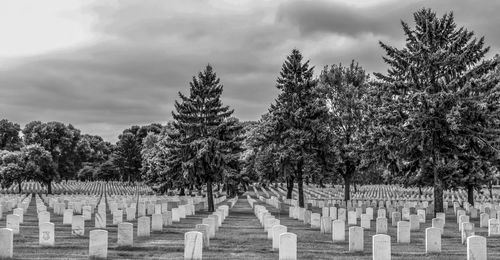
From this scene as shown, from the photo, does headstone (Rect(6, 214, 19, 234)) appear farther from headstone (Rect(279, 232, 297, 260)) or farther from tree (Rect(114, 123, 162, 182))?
tree (Rect(114, 123, 162, 182))

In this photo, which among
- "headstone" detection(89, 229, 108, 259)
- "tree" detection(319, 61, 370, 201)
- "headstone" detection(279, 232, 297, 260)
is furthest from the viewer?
"tree" detection(319, 61, 370, 201)

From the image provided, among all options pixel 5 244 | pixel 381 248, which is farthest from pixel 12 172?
pixel 381 248

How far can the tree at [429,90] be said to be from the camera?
25219mm

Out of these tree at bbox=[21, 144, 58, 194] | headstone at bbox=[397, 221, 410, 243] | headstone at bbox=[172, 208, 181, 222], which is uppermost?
tree at bbox=[21, 144, 58, 194]

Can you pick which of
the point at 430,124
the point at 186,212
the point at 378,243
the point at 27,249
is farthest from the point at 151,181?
the point at 378,243

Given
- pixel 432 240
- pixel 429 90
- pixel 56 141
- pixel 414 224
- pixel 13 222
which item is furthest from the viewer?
pixel 56 141

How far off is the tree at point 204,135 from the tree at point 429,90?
9.31 metres

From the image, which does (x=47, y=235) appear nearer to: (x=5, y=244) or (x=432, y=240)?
(x=5, y=244)

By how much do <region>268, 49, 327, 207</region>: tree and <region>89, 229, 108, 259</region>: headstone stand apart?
67.4 ft

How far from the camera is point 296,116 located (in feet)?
107

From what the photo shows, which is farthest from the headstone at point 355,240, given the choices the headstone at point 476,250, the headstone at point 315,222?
the headstone at point 315,222

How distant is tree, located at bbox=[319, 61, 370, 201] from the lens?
37281 mm

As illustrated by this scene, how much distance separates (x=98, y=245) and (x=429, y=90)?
64.0 ft

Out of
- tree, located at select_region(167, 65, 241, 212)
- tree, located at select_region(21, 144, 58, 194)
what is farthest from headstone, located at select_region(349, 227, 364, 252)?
tree, located at select_region(21, 144, 58, 194)
